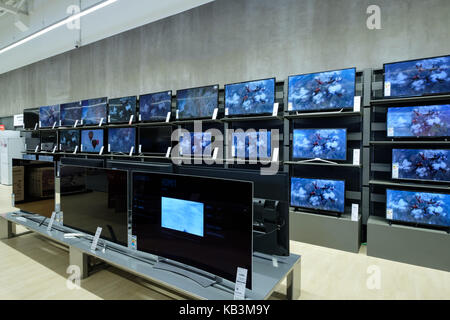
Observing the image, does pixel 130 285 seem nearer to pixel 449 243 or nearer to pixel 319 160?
pixel 319 160

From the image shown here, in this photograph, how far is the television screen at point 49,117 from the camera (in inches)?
258

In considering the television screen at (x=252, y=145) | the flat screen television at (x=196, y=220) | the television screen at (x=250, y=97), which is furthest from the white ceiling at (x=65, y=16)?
the flat screen television at (x=196, y=220)

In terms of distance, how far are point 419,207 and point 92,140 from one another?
18.9 feet

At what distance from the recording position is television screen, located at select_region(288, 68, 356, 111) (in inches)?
116

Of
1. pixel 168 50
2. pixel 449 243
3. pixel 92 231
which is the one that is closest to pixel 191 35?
pixel 168 50

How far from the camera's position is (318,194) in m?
3.10

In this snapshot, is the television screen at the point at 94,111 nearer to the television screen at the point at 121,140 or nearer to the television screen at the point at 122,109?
the television screen at the point at 122,109

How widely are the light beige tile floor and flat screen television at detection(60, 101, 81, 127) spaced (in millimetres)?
4110

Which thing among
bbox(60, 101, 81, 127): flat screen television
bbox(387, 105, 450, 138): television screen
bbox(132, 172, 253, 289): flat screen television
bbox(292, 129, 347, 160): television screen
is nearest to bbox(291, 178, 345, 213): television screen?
bbox(292, 129, 347, 160): television screen

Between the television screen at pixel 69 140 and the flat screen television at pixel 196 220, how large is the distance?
17.3ft

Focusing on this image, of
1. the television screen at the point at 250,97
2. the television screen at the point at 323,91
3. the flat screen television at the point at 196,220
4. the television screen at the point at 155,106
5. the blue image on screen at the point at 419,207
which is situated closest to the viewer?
the flat screen television at the point at 196,220

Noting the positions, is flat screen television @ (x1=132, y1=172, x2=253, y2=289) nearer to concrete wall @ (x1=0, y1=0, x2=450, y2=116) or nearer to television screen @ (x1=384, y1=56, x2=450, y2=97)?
television screen @ (x1=384, y1=56, x2=450, y2=97)

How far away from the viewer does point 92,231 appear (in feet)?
6.11

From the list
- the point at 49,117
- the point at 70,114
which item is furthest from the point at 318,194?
the point at 49,117
